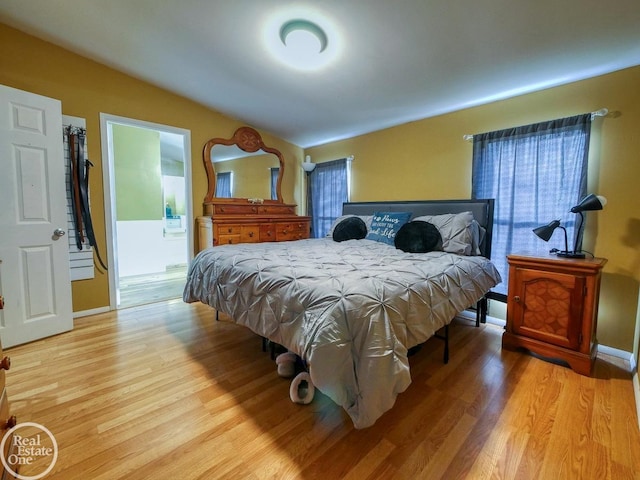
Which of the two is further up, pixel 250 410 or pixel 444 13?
pixel 444 13

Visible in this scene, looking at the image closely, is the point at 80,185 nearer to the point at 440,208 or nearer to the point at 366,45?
the point at 366,45

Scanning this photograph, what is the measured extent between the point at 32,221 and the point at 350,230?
9.72 ft

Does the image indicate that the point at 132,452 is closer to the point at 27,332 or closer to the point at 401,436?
the point at 401,436

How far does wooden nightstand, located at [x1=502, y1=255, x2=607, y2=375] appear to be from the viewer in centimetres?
192

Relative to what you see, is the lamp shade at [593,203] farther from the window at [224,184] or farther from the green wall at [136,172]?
the green wall at [136,172]

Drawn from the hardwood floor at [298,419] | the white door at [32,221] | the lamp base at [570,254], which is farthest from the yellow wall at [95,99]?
the lamp base at [570,254]

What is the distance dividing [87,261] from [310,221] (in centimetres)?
290

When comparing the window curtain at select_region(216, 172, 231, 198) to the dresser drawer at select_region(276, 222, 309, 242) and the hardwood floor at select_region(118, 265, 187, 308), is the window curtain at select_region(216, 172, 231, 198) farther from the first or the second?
the hardwood floor at select_region(118, 265, 187, 308)

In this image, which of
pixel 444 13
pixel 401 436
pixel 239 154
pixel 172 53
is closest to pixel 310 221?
pixel 239 154

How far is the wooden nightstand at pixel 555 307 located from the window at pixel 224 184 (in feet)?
11.3

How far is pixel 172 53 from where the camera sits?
8.79 feet

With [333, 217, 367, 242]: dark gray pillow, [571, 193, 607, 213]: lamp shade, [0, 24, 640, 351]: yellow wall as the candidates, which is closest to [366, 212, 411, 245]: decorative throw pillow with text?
[333, 217, 367, 242]: dark gray pillow

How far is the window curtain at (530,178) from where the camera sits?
7.59 feet

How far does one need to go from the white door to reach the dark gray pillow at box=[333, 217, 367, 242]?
105 inches
